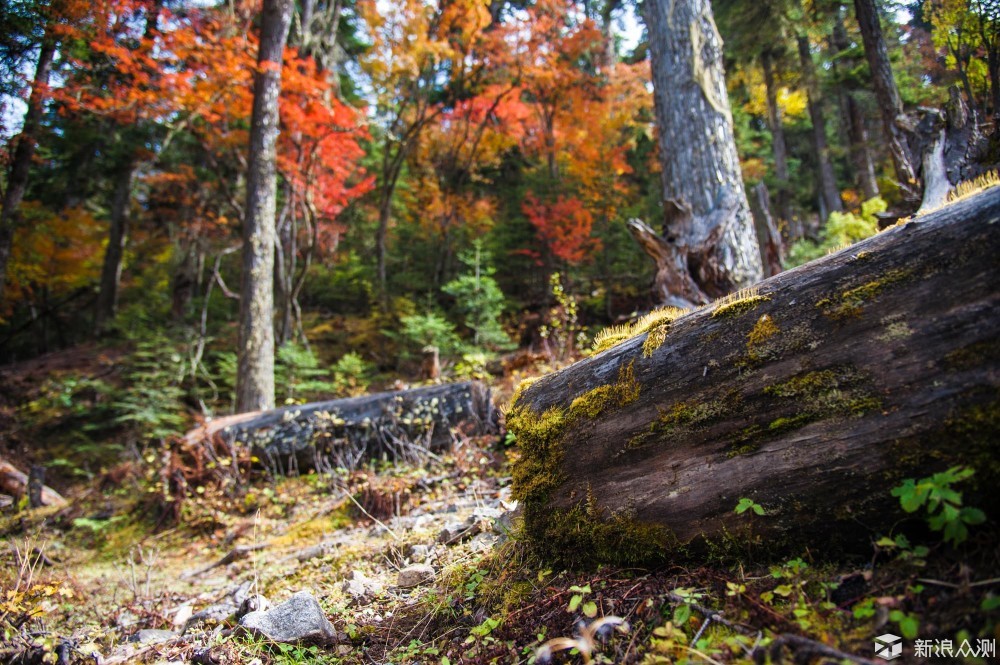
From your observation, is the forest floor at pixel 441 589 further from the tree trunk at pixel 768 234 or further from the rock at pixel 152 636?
the tree trunk at pixel 768 234

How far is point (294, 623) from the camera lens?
256 cm

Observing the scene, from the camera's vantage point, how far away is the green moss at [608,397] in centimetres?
231

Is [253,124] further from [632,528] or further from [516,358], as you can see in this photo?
[632,528]

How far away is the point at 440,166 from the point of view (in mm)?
16250

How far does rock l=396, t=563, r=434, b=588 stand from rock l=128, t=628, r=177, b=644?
1322 mm

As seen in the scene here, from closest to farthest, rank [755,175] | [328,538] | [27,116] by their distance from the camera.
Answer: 1. [328,538]
2. [27,116]
3. [755,175]

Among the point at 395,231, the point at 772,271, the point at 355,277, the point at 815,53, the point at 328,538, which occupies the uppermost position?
the point at 815,53

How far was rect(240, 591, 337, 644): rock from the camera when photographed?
99.0 inches

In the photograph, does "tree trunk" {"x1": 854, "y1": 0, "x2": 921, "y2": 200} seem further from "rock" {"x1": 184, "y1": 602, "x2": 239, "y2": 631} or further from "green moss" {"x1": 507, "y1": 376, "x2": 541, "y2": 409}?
"rock" {"x1": 184, "y1": 602, "x2": 239, "y2": 631}

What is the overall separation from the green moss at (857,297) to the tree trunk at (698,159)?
135 inches

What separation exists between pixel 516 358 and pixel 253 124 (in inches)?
236

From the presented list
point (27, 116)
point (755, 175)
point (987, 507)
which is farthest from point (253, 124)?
point (755, 175)

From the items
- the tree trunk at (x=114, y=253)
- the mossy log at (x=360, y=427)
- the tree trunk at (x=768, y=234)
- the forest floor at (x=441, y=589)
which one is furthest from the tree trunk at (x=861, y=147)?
the tree trunk at (x=114, y=253)

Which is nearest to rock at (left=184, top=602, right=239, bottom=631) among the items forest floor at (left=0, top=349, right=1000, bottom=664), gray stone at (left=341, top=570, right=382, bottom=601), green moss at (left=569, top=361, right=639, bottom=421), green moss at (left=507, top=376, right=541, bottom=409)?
forest floor at (left=0, top=349, right=1000, bottom=664)
